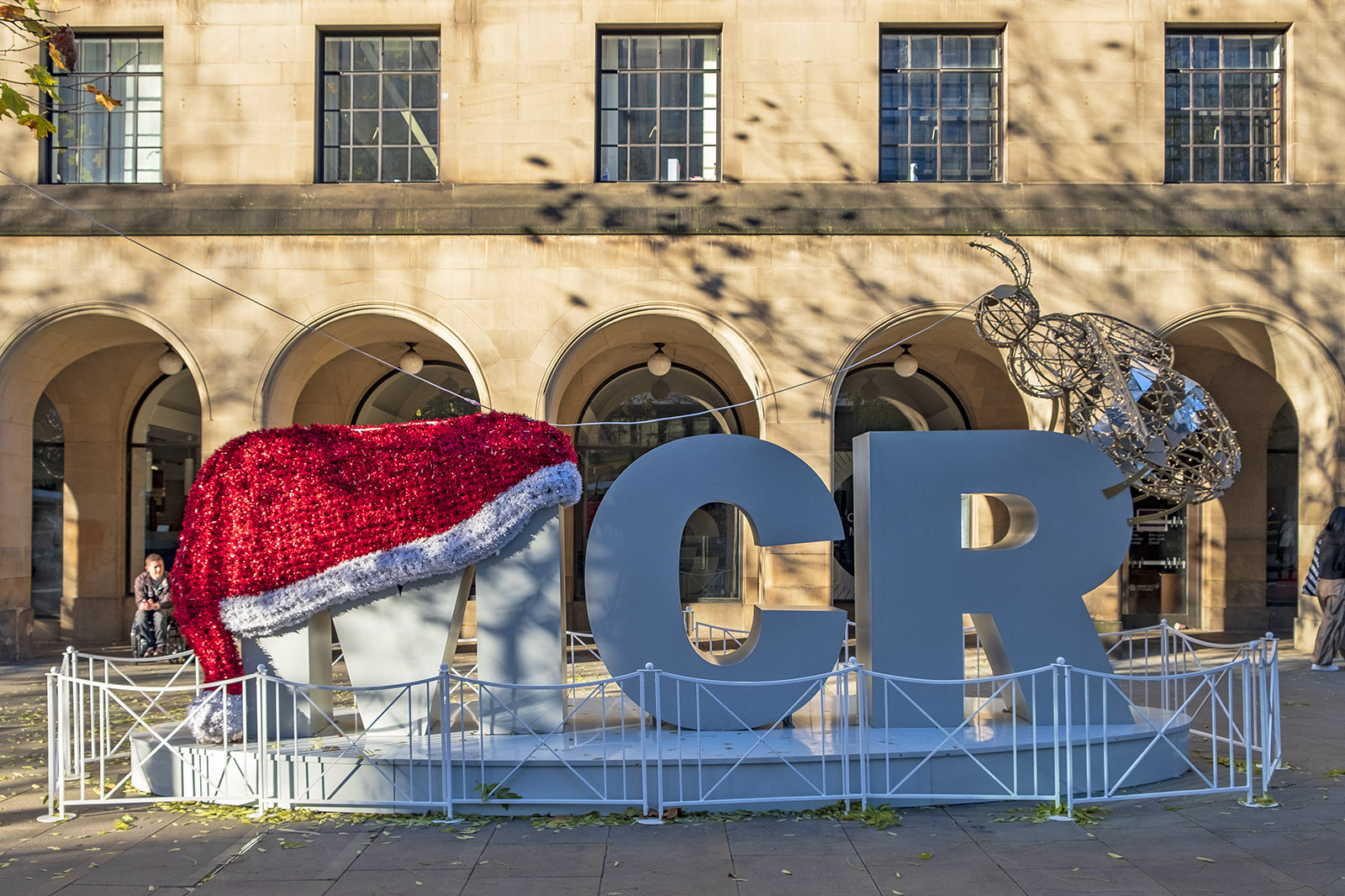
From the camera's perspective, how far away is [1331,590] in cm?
1348

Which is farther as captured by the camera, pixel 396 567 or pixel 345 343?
pixel 345 343

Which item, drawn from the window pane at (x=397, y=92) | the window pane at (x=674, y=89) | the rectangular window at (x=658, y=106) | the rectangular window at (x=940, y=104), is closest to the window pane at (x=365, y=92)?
the window pane at (x=397, y=92)

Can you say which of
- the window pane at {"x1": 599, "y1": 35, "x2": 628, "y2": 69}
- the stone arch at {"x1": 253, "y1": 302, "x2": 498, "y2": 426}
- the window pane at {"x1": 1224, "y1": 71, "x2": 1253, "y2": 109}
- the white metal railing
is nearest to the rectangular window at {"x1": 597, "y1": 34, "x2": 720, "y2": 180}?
the window pane at {"x1": 599, "y1": 35, "x2": 628, "y2": 69}

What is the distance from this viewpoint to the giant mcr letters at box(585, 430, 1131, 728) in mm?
8469

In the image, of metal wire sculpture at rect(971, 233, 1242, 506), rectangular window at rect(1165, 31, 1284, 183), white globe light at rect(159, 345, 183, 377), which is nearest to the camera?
metal wire sculpture at rect(971, 233, 1242, 506)

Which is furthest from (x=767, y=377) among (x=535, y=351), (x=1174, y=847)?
(x=1174, y=847)

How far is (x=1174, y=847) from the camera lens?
6.55 m

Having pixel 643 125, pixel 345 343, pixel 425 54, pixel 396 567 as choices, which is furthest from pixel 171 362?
pixel 396 567

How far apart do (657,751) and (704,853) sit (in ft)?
4.23

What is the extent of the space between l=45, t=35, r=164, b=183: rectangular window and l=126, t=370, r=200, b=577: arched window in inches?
157

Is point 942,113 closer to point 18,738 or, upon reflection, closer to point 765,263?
point 765,263

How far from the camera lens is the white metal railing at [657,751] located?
7398 millimetres

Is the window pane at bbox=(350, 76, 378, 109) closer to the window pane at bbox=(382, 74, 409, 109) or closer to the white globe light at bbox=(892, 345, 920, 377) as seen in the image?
the window pane at bbox=(382, 74, 409, 109)

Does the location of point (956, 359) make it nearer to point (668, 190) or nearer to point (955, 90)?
point (955, 90)
